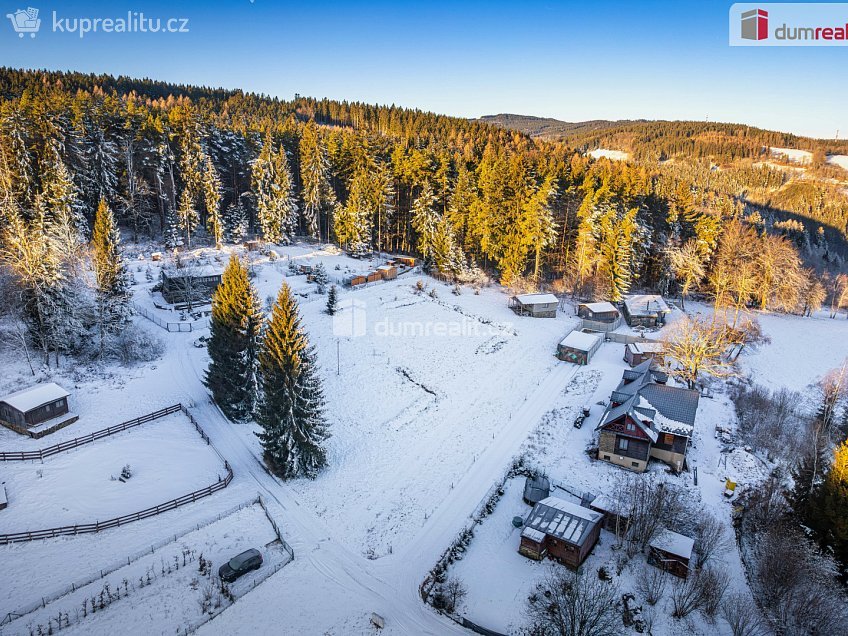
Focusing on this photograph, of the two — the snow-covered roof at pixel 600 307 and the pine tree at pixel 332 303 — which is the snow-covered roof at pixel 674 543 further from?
the pine tree at pixel 332 303

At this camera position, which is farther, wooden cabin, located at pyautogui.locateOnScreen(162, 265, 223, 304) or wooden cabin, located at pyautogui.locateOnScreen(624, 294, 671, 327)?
wooden cabin, located at pyautogui.locateOnScreen(624, 294, 671, 327)

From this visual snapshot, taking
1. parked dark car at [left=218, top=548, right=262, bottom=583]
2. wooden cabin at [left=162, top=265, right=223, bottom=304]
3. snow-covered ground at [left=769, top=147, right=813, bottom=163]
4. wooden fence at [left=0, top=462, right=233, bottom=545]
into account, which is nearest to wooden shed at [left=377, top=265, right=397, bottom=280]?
wooden cabin at [left=162, top=265, right=223, bottom=304]

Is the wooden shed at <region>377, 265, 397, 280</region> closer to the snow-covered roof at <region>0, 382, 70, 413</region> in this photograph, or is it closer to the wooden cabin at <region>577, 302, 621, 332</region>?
the wooden cabin at <region>577, 302, 621, 332</region>

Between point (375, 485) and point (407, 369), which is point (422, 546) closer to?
point (375, 485)

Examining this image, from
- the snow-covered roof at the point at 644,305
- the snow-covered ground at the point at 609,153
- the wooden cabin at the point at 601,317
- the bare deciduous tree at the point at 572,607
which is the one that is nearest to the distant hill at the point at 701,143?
the snow-covered ground at the point at 609,153

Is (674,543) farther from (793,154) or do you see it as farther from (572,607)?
(793,154)
